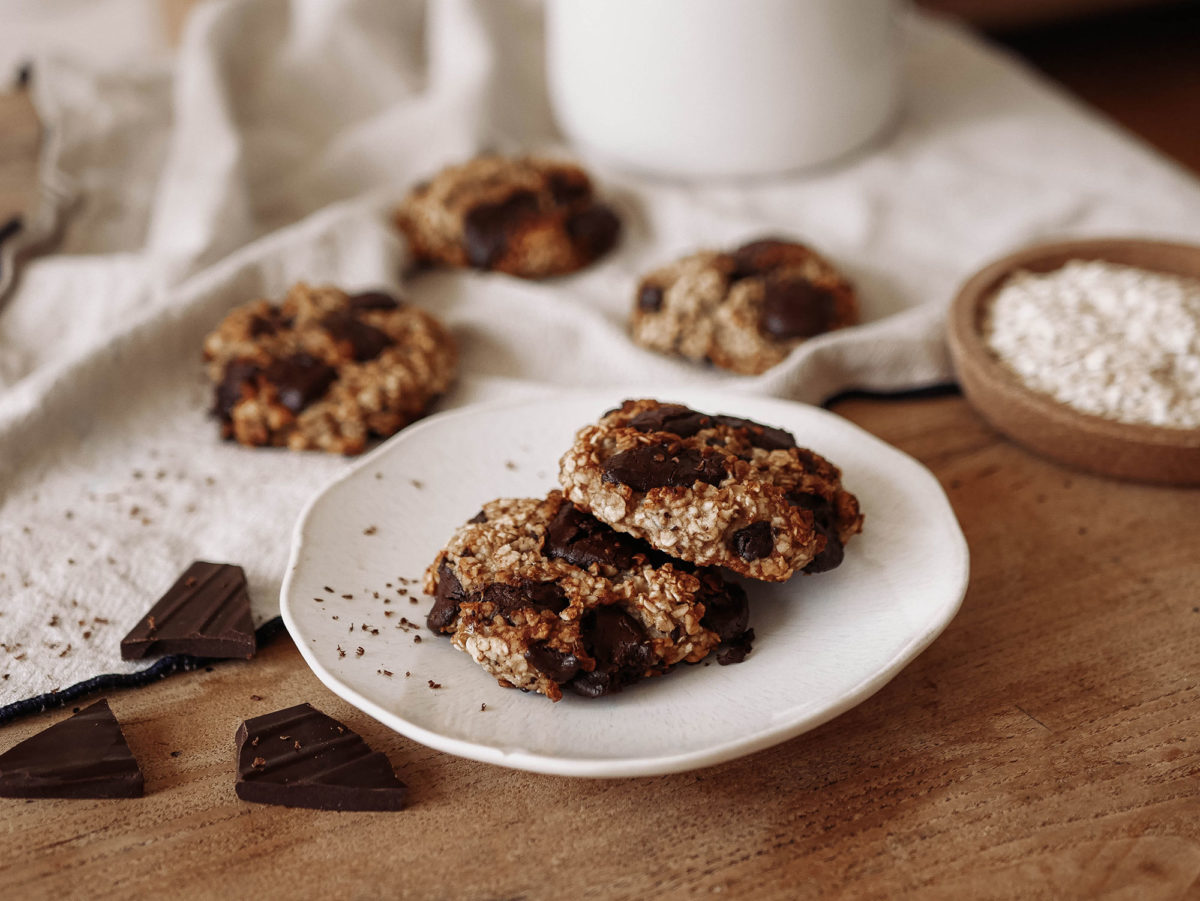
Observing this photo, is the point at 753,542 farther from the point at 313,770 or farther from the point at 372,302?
the point at 372,302

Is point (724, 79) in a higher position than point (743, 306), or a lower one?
higher

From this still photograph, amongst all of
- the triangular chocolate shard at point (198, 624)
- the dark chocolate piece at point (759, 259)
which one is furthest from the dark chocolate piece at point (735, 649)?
the dark chocolate piece at point (759, 259)

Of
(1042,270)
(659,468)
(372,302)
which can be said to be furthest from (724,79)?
(659,468)

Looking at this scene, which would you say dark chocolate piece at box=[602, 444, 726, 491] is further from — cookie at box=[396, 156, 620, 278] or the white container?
the white container

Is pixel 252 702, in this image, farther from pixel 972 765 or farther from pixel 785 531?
pixel 972 765

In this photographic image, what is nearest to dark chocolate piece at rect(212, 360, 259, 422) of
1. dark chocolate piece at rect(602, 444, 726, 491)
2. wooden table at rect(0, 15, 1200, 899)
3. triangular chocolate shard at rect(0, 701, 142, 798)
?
wooden table at rect(0, 15, 1200, 899)

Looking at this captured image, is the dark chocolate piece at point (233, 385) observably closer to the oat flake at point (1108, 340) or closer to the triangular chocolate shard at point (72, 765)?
the triangular chocolate shard at point (72, 765)

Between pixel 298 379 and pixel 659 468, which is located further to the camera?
pixel 298 379
